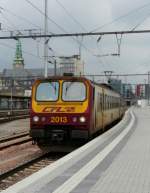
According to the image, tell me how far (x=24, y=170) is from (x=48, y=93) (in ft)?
13.6

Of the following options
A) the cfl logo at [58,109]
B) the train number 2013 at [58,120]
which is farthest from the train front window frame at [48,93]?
the train number 2013 at [58,120]

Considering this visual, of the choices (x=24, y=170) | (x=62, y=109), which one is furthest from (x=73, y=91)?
(x=24, y=170)

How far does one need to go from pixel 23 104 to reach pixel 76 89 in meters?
46.8

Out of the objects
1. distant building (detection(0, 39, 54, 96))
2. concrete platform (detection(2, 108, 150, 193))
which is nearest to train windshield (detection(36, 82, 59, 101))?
concrete platform (detection(2, 108, 150, 193))

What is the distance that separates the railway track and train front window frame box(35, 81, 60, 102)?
183 centimetres

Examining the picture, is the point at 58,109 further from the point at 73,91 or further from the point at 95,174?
the point at 95,174

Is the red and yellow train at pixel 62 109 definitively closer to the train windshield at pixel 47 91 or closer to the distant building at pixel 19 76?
the train windshield at pixel 47 91

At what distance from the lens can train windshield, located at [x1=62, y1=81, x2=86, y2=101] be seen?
16.4 m

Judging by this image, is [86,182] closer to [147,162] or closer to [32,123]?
[147,162]

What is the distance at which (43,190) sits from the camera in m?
7.58

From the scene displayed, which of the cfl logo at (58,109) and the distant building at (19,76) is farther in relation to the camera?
the distant building at (19,76)

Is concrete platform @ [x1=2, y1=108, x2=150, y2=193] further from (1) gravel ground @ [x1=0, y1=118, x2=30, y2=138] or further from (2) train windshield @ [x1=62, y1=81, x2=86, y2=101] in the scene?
(1) gravel ground @ [x1=0, y1=118, x2=30, y2=138]

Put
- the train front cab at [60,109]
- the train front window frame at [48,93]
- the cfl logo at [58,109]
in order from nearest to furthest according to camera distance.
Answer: the train front cab at [60,109] < the cfl logo at [58,109] < the train front window frame at [48,93]

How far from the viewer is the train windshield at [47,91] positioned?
1667 cm
